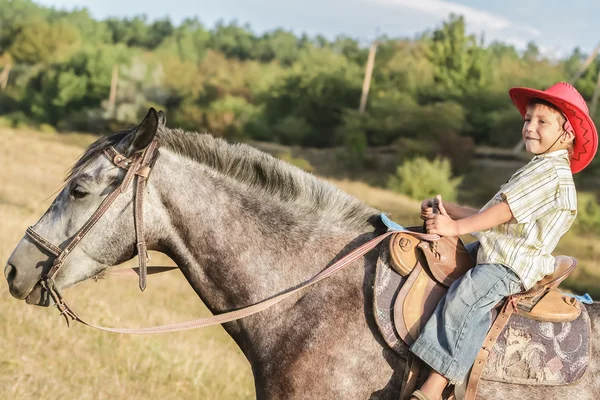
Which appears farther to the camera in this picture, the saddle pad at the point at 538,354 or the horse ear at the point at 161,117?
the horse ear at the point at 161,117

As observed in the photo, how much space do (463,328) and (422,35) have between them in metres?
72.5

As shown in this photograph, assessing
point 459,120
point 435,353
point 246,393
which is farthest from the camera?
point 459,120

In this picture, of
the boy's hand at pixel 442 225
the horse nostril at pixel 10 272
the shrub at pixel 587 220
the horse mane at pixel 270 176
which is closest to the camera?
the boy's hand at pixel 442 225

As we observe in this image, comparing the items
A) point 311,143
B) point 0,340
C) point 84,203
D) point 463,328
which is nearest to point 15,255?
point 84,203

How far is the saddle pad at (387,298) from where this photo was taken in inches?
142

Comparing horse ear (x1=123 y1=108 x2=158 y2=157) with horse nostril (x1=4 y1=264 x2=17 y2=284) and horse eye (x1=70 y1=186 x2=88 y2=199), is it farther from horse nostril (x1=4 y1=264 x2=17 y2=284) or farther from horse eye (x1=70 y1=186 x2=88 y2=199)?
horse nostril (x1=4 y1=264 x2=17 y2=284)

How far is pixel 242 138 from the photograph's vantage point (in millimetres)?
64500

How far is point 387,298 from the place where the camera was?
3.68 m

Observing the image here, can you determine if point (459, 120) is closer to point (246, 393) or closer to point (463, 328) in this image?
point (246, 393)

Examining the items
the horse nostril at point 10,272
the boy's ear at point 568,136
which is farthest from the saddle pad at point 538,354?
the horse nostril at point 10,272

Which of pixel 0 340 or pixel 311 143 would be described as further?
pixel 311 143

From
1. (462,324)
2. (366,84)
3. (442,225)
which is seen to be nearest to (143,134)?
(442,225)

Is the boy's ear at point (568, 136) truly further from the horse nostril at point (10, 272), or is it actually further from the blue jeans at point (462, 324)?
the horse nostril at point (10, 272)

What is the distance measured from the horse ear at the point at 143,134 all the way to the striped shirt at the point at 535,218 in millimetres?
2013
